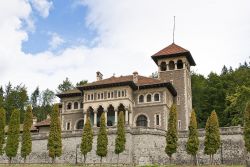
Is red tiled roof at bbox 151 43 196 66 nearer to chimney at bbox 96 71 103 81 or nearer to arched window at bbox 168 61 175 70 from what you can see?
arched window at bbox 168 61 175 70

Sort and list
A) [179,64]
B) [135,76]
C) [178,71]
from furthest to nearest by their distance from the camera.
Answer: [179,64]
[178,71]
[135,76]

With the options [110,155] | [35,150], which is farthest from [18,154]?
[110,155]

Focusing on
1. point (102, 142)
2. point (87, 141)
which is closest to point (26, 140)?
point (87, 141)

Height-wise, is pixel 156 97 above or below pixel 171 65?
below

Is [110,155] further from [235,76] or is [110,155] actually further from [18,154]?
[235,76]

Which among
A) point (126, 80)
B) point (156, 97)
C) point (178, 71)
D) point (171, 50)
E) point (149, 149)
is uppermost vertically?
point (171, 50)

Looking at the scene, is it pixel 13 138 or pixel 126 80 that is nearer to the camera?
pixel 13 138

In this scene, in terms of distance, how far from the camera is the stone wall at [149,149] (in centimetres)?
3988

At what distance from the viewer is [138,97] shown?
52.9 m

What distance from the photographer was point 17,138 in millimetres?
41531

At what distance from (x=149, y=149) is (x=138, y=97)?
12.5 m

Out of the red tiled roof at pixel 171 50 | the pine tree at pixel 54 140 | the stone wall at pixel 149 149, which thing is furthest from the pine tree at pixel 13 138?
the red tiled roof at pixel 171 50

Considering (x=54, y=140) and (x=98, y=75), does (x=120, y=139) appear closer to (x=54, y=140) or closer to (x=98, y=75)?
(x=54, y=140)

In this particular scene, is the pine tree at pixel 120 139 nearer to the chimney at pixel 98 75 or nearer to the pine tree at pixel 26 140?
the pine tree at pixel 26 140
